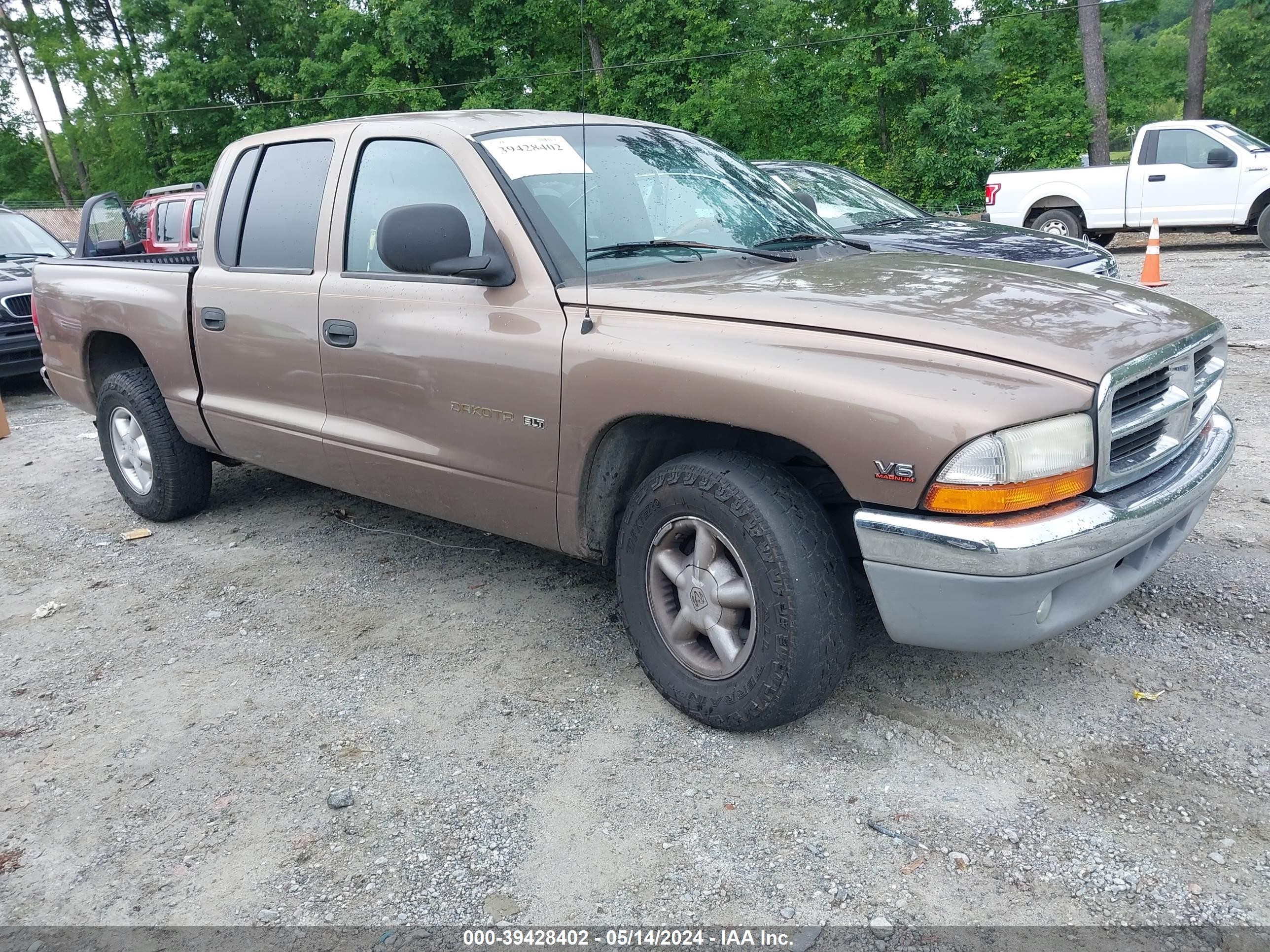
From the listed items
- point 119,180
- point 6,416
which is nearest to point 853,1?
point 6,416

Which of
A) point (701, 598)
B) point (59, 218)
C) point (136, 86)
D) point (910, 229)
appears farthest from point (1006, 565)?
point (136, 86)

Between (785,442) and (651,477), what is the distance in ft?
1.36

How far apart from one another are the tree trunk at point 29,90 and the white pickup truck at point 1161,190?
35592mm

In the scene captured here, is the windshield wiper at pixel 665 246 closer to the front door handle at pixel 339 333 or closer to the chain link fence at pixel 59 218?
the front door handle at pixel 339 333

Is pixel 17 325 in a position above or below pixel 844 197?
below

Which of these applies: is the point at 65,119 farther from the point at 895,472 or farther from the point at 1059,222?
the point at 895,472

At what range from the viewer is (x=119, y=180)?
119 ft

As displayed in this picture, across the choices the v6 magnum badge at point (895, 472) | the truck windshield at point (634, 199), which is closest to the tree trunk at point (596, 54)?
the truck windshield at point (634, 199)

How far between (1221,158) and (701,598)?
14.2m

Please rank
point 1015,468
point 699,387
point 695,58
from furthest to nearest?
point 695,58
point 699,387
point 1015,468

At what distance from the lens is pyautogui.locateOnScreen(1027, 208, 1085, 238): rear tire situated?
14.7m

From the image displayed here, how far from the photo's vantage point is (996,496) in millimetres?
2404

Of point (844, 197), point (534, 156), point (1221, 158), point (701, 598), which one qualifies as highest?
point (534, 156)

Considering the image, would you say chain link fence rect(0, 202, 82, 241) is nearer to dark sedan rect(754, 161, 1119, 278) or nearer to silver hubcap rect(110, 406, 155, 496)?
dark sedan rect(754, 161, 1119, 278)
